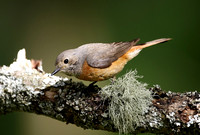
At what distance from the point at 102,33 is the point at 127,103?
3388 millimetres

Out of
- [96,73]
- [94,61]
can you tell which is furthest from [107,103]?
[94,61]

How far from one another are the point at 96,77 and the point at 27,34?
356 cm

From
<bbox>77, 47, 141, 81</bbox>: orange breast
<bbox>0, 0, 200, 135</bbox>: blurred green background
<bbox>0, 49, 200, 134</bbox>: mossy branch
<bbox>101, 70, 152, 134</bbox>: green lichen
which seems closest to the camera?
<bbox>0, 49, 200, 134</bbox>: mossy branch

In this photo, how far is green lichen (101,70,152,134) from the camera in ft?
10.1

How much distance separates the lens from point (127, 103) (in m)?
3.17

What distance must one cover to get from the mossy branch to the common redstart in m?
0.20

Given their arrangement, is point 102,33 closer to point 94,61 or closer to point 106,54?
point 106,54

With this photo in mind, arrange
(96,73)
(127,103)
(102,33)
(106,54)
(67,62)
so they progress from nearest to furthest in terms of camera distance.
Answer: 1. (127,103)
2. (96,73)
3. (67,62)
4. (106,54)
5. (102,33)

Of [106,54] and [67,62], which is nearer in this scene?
[67,62]

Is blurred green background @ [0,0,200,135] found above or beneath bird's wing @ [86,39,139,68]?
above

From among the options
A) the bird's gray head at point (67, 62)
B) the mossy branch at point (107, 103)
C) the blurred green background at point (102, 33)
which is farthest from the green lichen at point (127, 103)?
the blurred green background at point (102, 33)

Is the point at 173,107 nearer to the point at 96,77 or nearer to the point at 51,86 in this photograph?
the point at 96,77

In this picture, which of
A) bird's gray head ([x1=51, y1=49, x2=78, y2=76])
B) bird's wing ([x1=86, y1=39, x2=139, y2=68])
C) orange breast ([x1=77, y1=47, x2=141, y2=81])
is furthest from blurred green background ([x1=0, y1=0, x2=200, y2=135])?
bird's gray head ([x1=51, y1=49, x2=78, y2=76])

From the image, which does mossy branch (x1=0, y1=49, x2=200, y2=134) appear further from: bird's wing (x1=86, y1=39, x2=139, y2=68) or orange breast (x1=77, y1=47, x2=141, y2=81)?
bird's wing (x1=86, y1=39, x2=139, y2=68)
